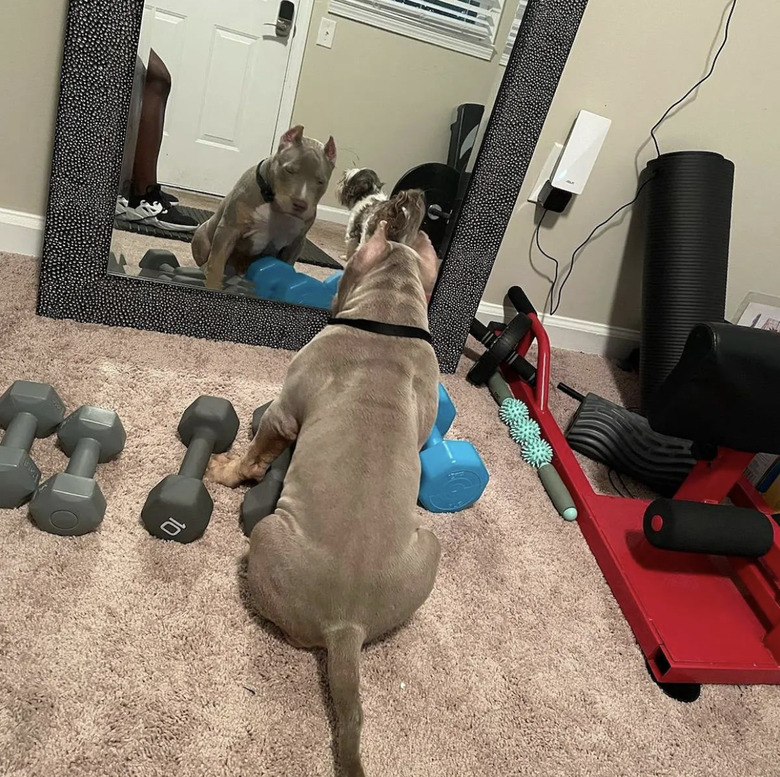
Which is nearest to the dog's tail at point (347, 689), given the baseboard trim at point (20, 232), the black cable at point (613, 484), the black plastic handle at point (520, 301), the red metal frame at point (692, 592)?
the red metal frame at point (692, 592)

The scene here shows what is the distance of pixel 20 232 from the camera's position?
5.85 ft

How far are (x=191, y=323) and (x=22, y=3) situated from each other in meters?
0.84

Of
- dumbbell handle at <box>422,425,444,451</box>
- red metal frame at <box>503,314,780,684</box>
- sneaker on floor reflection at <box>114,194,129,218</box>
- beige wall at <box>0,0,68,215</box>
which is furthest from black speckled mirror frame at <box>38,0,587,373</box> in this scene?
red metal frame at <box>503,314,780,684</box>

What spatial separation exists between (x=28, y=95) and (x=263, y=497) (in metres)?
1.25

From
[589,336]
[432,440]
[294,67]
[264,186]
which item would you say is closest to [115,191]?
[264,186]

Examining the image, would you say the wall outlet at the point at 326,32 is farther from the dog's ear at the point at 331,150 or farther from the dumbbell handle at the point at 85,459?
the dumbbell handle at the point at 85,459

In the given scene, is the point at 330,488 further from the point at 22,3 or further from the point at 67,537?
the point at 22,3

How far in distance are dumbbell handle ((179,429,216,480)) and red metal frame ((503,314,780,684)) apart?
87 cm

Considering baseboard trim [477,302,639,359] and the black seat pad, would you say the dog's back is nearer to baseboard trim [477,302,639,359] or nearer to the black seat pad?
the black seat pad

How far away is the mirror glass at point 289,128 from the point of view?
4.81 feet

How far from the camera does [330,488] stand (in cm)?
97

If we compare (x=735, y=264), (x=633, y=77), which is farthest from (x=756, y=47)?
(x=735, y=264)

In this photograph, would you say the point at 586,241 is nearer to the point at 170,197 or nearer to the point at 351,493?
the point at 170,197

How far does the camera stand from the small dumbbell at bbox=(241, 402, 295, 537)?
1.17 meters
